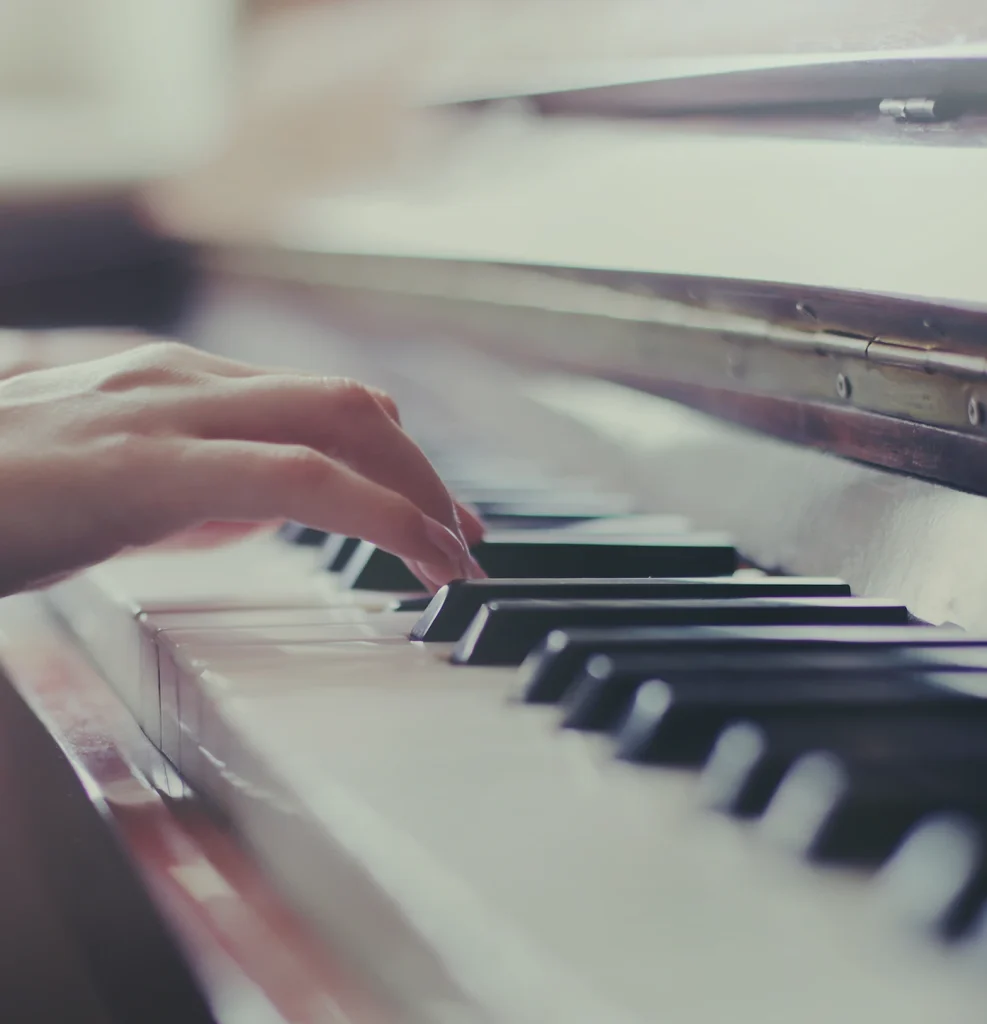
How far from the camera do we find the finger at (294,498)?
28.8 inches

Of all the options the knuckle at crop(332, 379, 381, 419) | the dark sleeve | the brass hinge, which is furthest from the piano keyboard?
the dark sleeve

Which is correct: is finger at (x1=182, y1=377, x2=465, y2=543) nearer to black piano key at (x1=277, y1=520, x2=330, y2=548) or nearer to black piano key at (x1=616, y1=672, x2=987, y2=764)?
black piano key at (x1=277, y1=520, x2=330, y2=548)

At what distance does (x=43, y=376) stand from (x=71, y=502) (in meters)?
0.13

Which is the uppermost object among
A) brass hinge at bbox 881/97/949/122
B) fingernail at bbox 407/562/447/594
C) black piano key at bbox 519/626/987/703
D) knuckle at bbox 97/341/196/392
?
brass hinge at bbox 881/97/949/122

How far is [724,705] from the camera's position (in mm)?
496

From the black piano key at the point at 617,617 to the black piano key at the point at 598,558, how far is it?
6.1 inches

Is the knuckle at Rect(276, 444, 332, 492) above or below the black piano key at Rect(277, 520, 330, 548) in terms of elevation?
above

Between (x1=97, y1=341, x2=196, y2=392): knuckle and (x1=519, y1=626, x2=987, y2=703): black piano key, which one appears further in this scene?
(x1=97, y1=341, x2=196, y2=392): knuckle

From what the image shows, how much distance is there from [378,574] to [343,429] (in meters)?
0.09

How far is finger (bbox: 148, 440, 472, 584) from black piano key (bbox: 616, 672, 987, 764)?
25 centimetres

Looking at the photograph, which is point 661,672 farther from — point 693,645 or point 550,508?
point 550,508

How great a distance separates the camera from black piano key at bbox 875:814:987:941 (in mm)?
358

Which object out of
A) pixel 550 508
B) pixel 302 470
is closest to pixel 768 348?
pixel 550 508

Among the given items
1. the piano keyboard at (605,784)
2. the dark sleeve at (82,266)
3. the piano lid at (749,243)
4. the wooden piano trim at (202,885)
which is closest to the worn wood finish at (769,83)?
the piano lid at (749,243)
